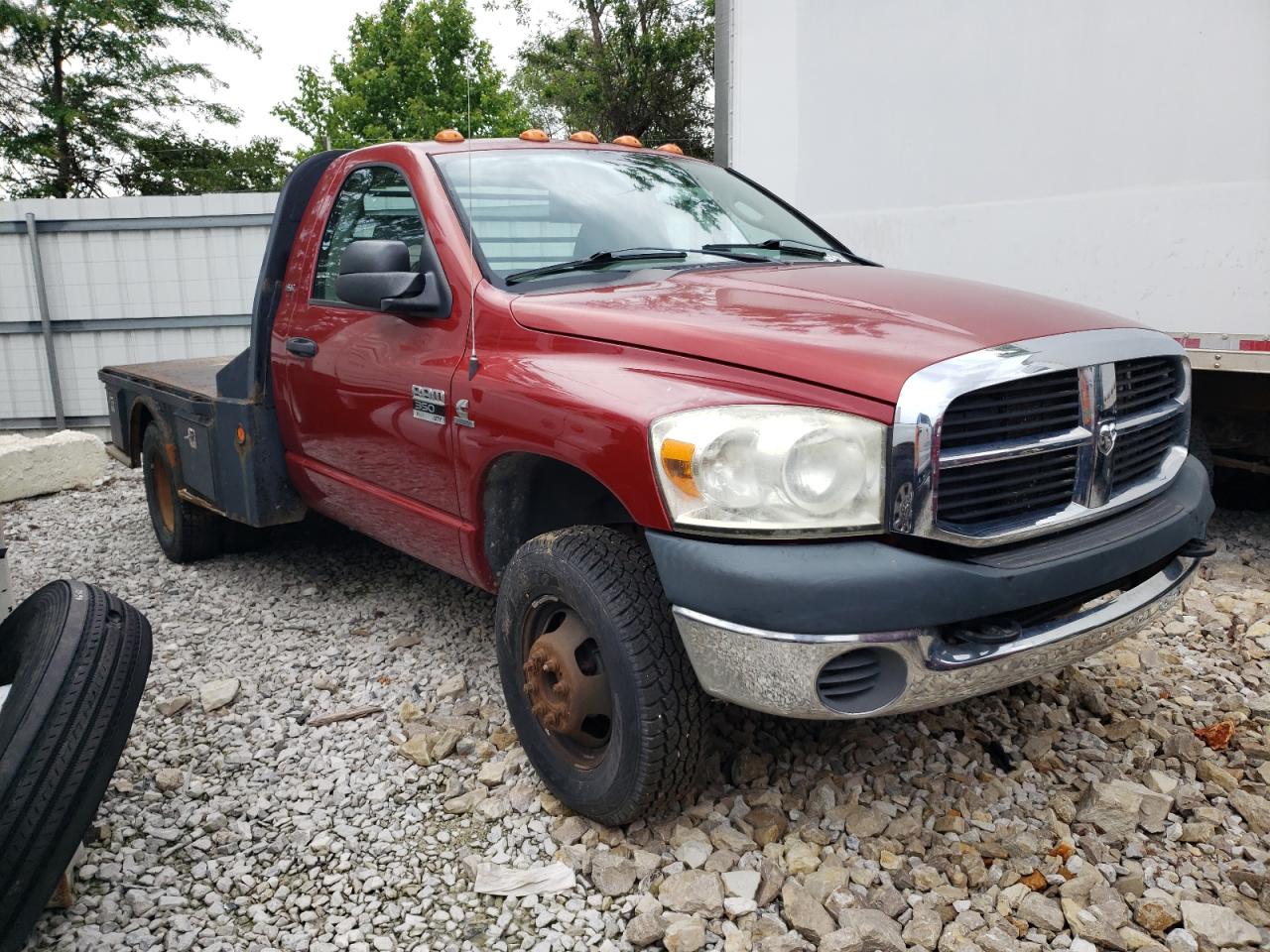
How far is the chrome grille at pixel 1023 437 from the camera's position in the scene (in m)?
2.17

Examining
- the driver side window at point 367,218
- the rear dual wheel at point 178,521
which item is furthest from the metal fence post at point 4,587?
the rear dual wheel at point 178,521

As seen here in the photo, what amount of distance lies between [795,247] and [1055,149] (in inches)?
76.2

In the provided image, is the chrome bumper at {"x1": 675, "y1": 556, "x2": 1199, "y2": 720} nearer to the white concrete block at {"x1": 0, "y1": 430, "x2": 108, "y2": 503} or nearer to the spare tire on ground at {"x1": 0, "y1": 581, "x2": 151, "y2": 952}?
the spare tire on ground at {"x1": 0, "y1": 581, "x2": 151, "y2": 952}

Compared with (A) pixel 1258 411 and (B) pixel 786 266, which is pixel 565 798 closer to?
(B) pixel 786 266

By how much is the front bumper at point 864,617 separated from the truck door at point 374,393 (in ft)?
3.80

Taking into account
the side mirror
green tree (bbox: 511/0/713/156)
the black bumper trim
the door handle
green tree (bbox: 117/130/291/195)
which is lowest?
the black bumper trim

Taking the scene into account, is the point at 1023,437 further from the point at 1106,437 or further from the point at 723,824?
the point at 723,824

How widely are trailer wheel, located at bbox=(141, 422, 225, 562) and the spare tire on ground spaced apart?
261 cm

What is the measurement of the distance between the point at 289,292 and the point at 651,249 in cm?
169

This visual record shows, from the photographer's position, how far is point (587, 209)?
3.40 m

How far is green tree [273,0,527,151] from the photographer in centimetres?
2975

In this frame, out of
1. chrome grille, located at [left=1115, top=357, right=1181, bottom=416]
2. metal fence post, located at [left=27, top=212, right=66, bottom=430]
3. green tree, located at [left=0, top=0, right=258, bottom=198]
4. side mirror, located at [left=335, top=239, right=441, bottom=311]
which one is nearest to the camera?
chrome grille, located at [left=1115, top=357, right=1181, bottom=416]

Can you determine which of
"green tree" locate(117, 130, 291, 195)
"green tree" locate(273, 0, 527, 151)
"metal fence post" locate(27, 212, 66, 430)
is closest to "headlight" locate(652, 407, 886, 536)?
"metal fence post" locate(27, 212, 66, 430)

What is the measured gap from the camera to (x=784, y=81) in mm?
5957
